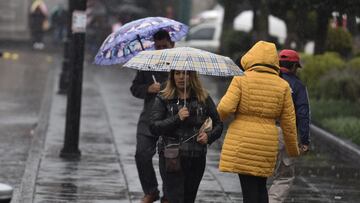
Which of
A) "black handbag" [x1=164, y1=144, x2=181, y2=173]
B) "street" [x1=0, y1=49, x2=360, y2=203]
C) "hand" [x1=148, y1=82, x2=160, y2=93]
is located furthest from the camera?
"street" [x1=0, y1=49, x2=360, y2=203]

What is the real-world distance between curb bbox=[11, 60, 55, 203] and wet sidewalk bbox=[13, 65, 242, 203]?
0.01 m

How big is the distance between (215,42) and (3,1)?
1307cm

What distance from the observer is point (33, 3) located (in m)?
43.5

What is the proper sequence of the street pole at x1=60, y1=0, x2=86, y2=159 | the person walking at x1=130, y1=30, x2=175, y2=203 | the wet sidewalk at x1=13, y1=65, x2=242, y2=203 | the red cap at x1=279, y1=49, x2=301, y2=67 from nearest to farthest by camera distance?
the red cap at x1=279, y1=49, x2=301, y2=67
the person walking at x1=130, y1=30, x2=175, y2=203
the wet sidewalk at x1=13, y1=65, x2=242, y2=203
the street pole at x1=60, y1=0, x2=86, y2=159

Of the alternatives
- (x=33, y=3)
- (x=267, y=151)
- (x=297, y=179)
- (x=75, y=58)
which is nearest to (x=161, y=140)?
(x=267, y=151)

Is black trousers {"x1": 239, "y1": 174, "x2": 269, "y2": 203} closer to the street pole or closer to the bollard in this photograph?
the bollard

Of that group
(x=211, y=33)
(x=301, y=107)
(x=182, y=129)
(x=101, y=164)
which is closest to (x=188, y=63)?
(x=182, y=129)

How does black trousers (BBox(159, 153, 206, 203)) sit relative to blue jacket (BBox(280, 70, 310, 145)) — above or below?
below

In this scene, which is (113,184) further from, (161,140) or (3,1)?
(3,1)

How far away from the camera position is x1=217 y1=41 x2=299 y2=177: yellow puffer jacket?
894cm

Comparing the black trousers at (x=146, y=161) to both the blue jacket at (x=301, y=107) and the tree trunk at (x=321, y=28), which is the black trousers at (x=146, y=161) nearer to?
the blue jacket at (x=301, y=107)

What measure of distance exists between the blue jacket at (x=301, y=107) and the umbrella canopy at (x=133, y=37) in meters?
1.48

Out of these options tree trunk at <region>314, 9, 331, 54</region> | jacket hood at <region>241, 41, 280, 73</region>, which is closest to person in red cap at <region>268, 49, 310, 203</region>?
jacket hood at <region>241, 41, 280, 73</region>

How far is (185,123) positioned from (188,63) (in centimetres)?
49
